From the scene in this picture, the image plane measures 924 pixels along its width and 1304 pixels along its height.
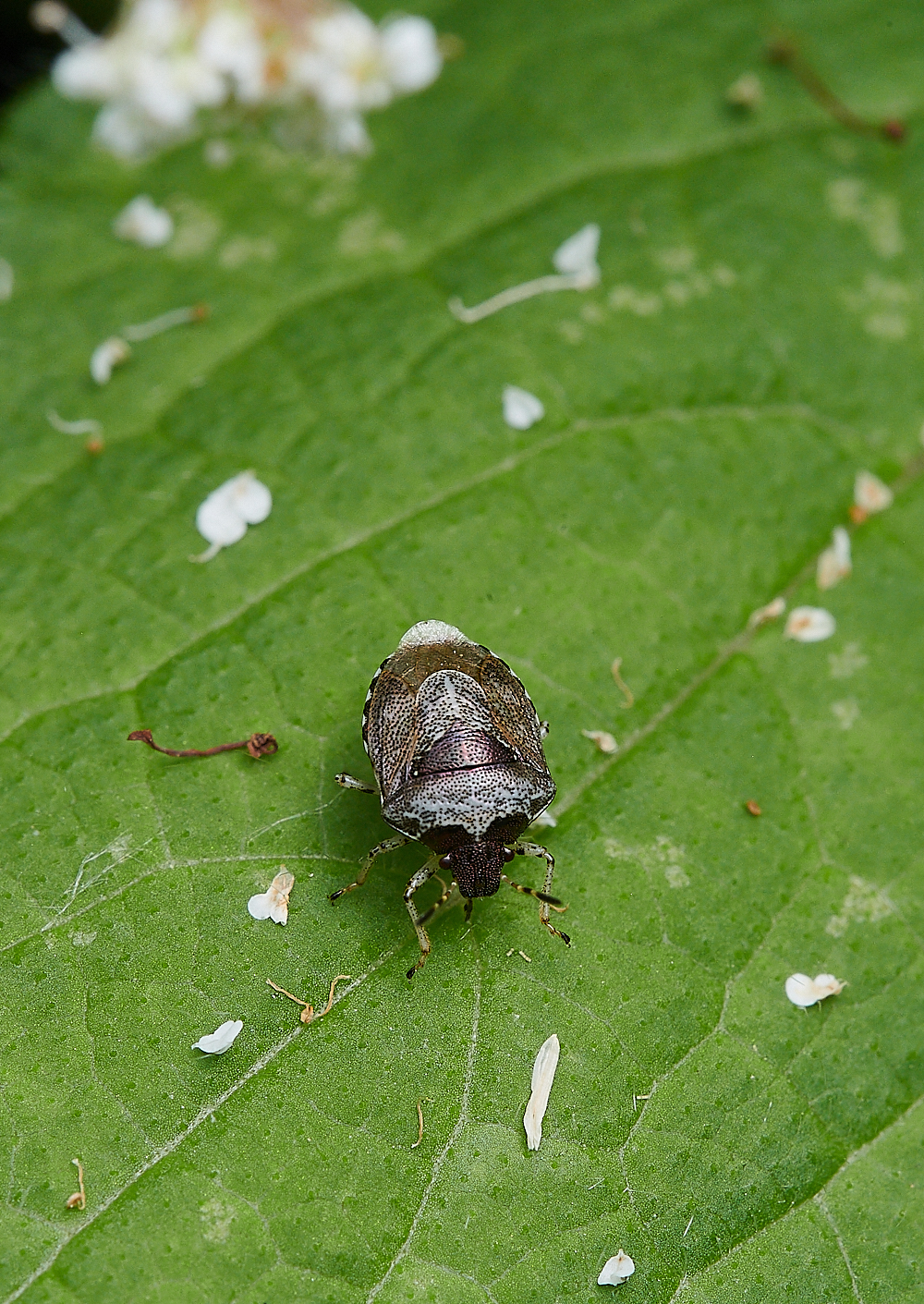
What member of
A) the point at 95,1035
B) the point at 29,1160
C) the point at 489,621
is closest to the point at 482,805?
the point at 489,621

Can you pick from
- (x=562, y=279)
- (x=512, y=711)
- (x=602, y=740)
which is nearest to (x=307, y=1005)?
(x=512, y=711)

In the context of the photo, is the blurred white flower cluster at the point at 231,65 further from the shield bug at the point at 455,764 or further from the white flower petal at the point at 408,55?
the shield bug at the point at 455,764

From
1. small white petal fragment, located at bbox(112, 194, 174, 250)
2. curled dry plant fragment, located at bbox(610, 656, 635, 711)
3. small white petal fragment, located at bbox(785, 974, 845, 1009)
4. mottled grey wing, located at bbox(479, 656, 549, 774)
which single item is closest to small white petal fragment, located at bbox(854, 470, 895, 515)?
curled dry plant fragment, located at bbox(610, 656, 635, 711)

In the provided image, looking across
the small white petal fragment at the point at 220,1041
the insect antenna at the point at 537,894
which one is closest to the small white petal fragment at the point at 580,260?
the insect antenna at the point at 537,894

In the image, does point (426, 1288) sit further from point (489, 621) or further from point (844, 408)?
point (844, 408)

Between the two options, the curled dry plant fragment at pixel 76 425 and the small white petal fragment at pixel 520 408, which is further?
the curled dry plant fragment at pixel 76 425

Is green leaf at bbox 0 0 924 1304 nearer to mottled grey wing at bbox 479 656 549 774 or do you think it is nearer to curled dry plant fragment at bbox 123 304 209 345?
curled dry plant fragment at bbox 123 304 209 345
